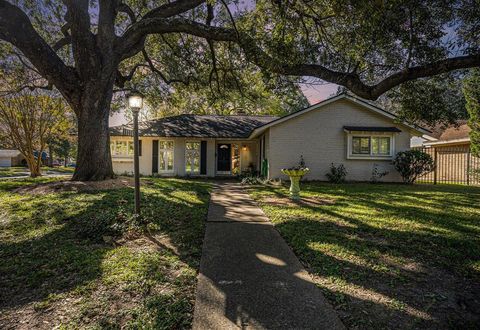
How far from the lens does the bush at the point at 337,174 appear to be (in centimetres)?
1300

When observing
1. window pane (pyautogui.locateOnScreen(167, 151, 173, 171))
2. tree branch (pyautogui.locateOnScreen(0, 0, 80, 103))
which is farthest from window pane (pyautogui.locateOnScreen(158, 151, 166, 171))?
tree branch (pyautogui.locateOnScreen(0, 0, 80, 103))

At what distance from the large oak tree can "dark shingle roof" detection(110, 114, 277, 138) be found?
678 cm

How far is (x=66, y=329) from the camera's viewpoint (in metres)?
2.09

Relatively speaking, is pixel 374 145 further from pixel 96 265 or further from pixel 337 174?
pixel 96 265

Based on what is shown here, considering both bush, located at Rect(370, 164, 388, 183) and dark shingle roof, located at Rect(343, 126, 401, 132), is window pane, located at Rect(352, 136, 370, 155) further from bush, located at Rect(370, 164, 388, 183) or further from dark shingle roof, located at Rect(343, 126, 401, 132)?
bush, located at Rect(370, 164, 388, 183)

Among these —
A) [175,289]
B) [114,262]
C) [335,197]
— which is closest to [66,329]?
[175,289]

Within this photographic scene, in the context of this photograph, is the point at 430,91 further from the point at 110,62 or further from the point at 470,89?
the point at 110,62

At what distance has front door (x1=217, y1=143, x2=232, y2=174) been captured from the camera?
17.6m

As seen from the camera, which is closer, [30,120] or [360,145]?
[360,145]

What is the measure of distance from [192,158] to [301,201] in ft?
35.3

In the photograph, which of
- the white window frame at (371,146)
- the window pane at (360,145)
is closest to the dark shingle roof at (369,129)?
the white window frame at (371,146)

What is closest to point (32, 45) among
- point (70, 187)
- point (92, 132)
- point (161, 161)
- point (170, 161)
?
point (92, 132)

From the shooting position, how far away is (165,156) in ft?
55.2

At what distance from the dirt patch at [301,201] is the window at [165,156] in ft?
34.3
